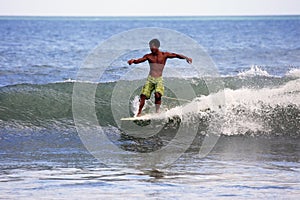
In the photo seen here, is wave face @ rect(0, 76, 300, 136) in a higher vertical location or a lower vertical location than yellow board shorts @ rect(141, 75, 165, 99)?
lower

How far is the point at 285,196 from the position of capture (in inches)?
284

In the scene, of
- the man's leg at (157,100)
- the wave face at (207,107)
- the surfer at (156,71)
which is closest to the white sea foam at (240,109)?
the wave face at (207,107)

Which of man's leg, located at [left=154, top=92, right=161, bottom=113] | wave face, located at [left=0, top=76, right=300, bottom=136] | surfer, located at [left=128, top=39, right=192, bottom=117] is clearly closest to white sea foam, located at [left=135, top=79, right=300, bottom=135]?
wave face, located at [left=0, top=76, right=300, bottom=136]

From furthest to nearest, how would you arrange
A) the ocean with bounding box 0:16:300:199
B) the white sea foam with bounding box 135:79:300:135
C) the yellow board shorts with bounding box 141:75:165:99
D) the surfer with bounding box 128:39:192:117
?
1. the white sea foam with bounding box 135:79:300:135
2. the yellow board shorts with bounding box 141:75:165:99
3. the surfer with bounding box 128:39:192:117
4. the ocean with bounding box 0:16:300:199

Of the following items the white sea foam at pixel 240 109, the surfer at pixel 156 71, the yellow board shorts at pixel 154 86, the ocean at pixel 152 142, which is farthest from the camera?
the white sea foam at pixel 240 109

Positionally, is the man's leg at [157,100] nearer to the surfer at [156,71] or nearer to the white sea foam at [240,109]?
the surfer at [156,71]

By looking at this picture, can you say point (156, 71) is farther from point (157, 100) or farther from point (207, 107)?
point (207, 107)

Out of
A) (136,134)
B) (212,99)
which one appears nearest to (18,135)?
(136,134)

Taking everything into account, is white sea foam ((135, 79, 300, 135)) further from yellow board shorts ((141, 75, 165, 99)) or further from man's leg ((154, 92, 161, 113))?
yellow board shorts ((141, 75, 165, 99))

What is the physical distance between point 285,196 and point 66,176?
9.86ft

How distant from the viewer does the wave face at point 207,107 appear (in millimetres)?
11852

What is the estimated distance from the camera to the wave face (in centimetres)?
1185

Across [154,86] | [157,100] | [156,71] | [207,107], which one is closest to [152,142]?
[157,100]

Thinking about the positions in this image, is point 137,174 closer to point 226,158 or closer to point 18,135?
point 226,158
